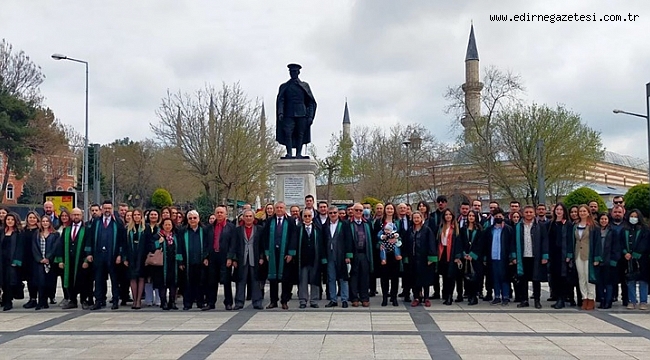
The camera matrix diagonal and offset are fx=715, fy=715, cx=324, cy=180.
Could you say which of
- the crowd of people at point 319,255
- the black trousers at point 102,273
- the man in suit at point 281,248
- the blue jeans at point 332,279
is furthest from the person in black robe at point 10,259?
the blue jeans at point 332,279

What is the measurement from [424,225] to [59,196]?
1207 cm

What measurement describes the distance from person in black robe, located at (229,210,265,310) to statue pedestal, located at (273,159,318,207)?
4738mm

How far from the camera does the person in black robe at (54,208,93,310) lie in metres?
13.1

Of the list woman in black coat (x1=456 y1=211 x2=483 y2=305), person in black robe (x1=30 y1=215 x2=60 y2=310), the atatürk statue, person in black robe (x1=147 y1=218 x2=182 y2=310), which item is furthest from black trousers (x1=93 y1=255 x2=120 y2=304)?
woman in black coat (x1=456 y1=211 x2=483 y2=305)

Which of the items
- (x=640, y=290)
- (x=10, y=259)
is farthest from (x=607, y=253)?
(x=10, y=259)

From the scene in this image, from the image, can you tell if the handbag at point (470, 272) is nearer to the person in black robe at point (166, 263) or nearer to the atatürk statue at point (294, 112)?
the person in black robe at point (166, 263)

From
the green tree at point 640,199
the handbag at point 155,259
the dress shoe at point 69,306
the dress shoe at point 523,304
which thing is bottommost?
the dress shoe at point 523,304

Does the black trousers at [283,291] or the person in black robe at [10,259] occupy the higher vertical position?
the person in black robe at [10,259]

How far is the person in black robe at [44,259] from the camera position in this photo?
13.1 meters

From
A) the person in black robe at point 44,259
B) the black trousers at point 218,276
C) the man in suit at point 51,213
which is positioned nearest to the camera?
the black trousers at point 218,276

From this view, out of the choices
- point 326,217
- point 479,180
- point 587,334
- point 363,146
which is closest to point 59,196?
point 326,217

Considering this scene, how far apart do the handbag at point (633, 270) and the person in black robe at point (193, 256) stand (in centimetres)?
744

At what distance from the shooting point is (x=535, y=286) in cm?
1316

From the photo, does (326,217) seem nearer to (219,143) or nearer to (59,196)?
(59,196)
